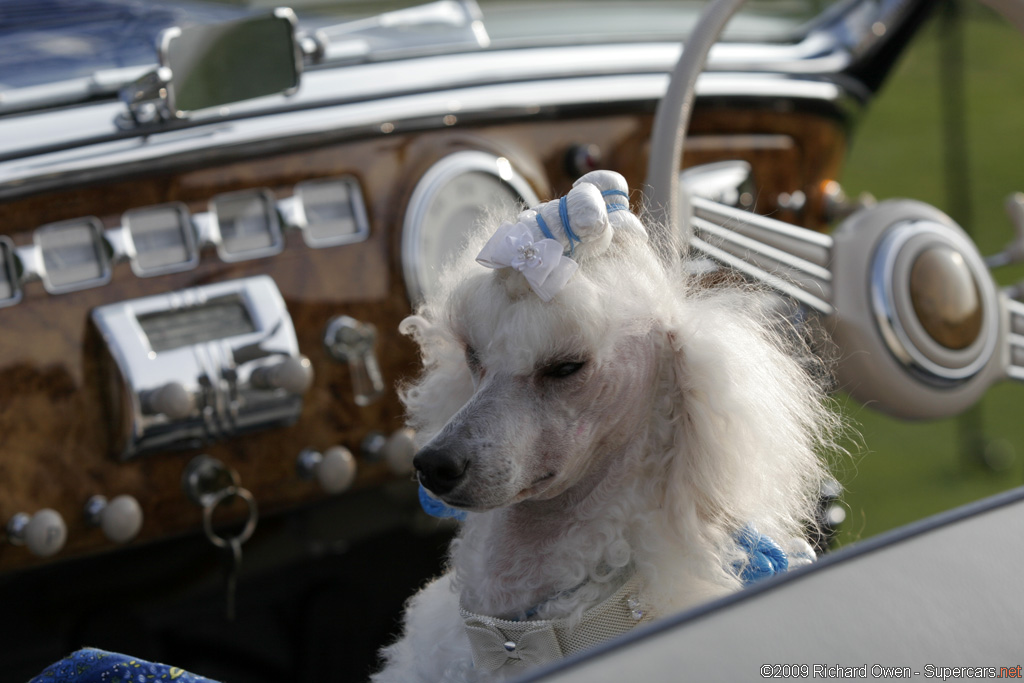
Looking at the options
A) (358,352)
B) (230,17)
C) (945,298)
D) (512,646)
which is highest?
(230,17)

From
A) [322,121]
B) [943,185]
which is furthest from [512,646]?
[943,185]

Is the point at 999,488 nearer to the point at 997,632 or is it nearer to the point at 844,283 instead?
the point at 844,283

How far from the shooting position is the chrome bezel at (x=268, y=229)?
171 centimetres

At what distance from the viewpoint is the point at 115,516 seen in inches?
63.1

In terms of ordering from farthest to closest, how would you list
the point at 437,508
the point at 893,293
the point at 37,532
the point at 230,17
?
the point at 230,17 → the point at 893,293 → the point at 37,532 → the point at 437,508

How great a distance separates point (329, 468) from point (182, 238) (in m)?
0.47

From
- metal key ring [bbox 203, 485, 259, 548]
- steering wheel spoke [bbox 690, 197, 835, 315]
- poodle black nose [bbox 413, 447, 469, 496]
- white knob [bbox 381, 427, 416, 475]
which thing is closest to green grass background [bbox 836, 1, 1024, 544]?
steering wheel spoke [bbox 690, 197, 835, 315]

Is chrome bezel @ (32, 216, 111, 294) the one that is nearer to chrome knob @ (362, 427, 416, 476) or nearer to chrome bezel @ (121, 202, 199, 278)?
chrome bezel @ (121, 202, 199, 278)

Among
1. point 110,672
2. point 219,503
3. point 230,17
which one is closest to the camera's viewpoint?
point 110,672

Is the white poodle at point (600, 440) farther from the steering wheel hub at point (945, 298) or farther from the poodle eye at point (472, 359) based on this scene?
the steering wheel hub at point (945, 298)

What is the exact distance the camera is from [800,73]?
239cm

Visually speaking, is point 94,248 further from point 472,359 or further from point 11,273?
point 472,359

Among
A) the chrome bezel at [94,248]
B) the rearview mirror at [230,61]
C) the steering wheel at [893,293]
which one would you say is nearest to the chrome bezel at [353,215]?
the rearview mirror at [230,61]

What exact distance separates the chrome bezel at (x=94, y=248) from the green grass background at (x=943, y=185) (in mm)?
2075
